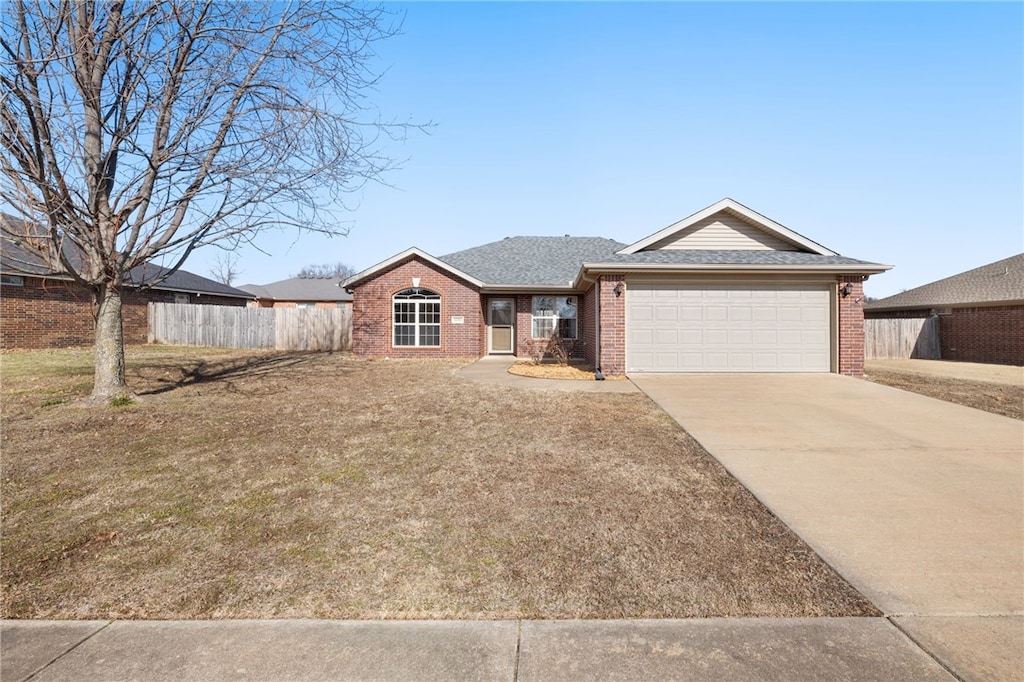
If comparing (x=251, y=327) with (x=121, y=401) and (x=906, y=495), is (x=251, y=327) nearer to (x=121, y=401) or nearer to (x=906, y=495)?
(x=121, y=401)

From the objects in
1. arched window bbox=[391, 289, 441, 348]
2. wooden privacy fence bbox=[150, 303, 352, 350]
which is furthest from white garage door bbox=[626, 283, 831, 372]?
wooden privacy fence bbox=[150, 303, 352, 350]

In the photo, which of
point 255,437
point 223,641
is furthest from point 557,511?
point 255,437

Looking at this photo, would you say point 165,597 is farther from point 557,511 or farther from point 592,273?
point 592,273

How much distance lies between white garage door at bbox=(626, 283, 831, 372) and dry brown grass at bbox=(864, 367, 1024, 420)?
1.74m

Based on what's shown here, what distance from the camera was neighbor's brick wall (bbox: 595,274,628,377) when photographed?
1220cm

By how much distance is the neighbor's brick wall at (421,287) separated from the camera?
18.2m

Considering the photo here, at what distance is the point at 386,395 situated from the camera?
32.0 ft

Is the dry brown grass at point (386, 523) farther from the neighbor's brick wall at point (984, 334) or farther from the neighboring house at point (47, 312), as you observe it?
the neighbor's brick wall at point (984, 334)

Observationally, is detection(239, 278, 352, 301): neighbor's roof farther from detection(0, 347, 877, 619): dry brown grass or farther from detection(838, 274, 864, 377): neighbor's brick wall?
detection(838, 274, 864, 377): neighbor's brick wall

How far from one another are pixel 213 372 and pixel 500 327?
998 cm

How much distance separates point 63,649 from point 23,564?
1319mm

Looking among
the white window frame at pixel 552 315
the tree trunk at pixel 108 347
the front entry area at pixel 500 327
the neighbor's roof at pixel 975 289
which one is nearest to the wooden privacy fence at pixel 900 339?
the neighbor's roof at pixel 975 289

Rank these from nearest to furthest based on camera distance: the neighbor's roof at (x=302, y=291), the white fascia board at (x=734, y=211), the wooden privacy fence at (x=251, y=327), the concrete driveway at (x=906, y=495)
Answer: the concrete driveway at (x=906, y=495) → the white fascia board at (x=734, y=211) → the wooden privacy fence at (x=251, y=327) → the neighbor's roof at (x=302, y=291)

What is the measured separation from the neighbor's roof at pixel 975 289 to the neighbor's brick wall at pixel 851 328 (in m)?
10.4
